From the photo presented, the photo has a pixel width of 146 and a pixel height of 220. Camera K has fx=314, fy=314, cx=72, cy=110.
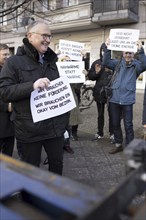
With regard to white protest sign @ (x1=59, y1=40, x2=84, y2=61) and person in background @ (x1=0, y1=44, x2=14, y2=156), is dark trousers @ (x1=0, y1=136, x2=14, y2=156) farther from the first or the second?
white protest sign @ (x1=59, y1=40, x2=84, y2=61)

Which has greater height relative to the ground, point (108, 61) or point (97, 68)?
point (108, 61)

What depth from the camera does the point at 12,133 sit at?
13.3 feet

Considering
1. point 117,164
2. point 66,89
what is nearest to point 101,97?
point 117,164

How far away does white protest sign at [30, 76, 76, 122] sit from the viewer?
2.98 metres

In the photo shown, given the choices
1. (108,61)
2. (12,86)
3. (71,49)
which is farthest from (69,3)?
(12,86)

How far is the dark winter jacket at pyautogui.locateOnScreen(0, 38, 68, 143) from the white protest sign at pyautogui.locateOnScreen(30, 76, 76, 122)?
6cm

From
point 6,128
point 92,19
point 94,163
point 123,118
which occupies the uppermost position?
point 92,19

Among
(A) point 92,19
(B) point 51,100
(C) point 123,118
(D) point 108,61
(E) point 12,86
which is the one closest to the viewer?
(E) point 12,86

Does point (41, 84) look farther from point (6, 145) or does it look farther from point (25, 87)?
point (6, 145)

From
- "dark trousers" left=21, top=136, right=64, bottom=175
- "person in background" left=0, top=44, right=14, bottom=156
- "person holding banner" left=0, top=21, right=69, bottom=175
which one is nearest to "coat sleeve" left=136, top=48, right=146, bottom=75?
"person in background" left=0, top=44, right=14, bottom=156

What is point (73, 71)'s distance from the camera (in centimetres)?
537

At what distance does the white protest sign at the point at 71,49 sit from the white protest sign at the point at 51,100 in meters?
3.26

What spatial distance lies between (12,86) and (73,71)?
2.60m

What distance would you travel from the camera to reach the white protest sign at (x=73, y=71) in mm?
5254
